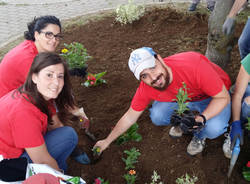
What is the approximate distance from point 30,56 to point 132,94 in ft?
4.62

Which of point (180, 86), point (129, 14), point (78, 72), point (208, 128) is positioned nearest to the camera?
point (180, 86)

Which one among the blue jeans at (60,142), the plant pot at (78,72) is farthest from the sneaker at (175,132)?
the plant pot at (78,72)

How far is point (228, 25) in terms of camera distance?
2469 mm

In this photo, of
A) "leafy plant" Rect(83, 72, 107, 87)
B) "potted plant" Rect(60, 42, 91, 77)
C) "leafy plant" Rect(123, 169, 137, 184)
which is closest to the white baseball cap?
"leafy plant" Rect(123, 169, 137, 184)

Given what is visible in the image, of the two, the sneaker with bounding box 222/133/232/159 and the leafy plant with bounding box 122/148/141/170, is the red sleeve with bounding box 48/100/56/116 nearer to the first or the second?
the leafy plant with bounding box 122/148/141/170

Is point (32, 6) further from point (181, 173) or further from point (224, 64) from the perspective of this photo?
point (181, 173)

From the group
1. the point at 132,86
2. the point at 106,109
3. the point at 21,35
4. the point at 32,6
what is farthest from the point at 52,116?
the point at 32,6

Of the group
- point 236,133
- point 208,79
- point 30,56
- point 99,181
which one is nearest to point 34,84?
point 30,56

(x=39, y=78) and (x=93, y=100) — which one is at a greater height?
(x=39, y=78)

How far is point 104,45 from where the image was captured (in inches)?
165

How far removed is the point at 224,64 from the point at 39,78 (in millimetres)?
2215

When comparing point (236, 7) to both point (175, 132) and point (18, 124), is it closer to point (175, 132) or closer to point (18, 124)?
point (175, 132)

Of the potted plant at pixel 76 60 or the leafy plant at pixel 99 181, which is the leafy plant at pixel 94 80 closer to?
the potted plant at pixel 76 60

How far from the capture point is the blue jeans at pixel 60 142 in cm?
209
